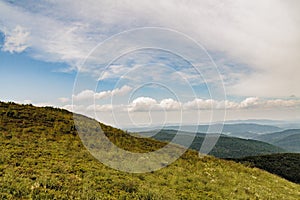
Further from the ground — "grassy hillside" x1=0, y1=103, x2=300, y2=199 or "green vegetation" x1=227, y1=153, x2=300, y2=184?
"grassy hillside" x1=0, y1=103, x2=300, y2=199

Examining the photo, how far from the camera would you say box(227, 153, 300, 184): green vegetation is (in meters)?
54.4

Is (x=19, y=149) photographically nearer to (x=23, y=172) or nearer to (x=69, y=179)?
(x=23, y=172)

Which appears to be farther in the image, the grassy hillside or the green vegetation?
the green vegetation

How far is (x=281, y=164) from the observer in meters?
64.1

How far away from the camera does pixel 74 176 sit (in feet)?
49.7

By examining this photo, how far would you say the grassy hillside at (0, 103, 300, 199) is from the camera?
1291 cm

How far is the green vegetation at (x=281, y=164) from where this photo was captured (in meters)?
54.4

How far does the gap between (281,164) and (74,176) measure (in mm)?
62001

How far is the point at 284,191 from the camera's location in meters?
24.6

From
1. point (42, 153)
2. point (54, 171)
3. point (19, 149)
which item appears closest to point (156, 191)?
point (54, 171)

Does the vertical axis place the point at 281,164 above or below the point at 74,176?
below

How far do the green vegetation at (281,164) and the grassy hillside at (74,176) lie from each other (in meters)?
33.5

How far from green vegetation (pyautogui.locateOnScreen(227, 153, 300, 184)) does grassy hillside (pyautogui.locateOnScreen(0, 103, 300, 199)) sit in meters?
33.5

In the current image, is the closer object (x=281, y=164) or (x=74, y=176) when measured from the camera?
(x=74, y=176)
